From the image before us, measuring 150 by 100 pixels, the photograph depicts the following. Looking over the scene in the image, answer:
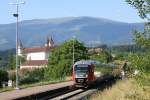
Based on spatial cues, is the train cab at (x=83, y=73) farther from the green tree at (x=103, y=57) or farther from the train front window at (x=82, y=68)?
the green tree at (x=103, y=57)

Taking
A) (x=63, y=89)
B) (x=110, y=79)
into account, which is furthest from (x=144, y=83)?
(x=110, y=79)

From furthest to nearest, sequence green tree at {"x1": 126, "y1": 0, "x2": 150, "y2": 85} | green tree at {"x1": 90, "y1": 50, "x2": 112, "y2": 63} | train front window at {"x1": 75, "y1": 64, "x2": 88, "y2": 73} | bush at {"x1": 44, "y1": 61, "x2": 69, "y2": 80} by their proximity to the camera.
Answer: green tree at {"x1": 90, "y1": 50, "x2": 112, "y2": 63} < bush at {"x1": 44, "y1": 61, "x2": 69, "y2": 80} < train front window at {"x1": 75, "y1": 64, "x2": 88, "y2": 73} < green tree at {"x1": 126, "y1": 0, "x2": 150, "y2": 85}

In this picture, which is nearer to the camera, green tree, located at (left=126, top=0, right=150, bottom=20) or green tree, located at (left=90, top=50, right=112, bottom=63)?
green tree, located at (left=126, top=0, right=150, bottom=20)

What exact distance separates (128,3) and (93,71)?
36361 mm

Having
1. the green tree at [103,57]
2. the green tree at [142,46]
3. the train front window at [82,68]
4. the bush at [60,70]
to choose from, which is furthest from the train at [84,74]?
the green tree at [103,57]

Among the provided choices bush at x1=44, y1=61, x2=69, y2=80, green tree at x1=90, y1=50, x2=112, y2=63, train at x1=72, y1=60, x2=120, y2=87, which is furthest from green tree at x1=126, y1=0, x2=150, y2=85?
green tree at x1=90, y1=50, x2=112, y2=63

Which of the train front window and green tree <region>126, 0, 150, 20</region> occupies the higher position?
green tree <region>126, 0, 150, 20</region>

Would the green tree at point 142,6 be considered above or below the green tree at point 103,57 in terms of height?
above

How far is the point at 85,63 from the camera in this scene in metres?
47.9

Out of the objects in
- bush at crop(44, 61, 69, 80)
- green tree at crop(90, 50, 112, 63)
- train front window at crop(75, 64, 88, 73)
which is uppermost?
train front window at crop(75, 64, 88, 73)

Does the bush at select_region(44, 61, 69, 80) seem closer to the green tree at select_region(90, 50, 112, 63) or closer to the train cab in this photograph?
the green tree at select_region(90, 50, 112, 63)

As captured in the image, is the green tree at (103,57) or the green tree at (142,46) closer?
the green tree at (142,46)

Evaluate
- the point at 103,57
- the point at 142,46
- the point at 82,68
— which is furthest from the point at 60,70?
the point at 142,46

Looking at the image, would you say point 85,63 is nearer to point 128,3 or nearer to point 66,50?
point 128,3
